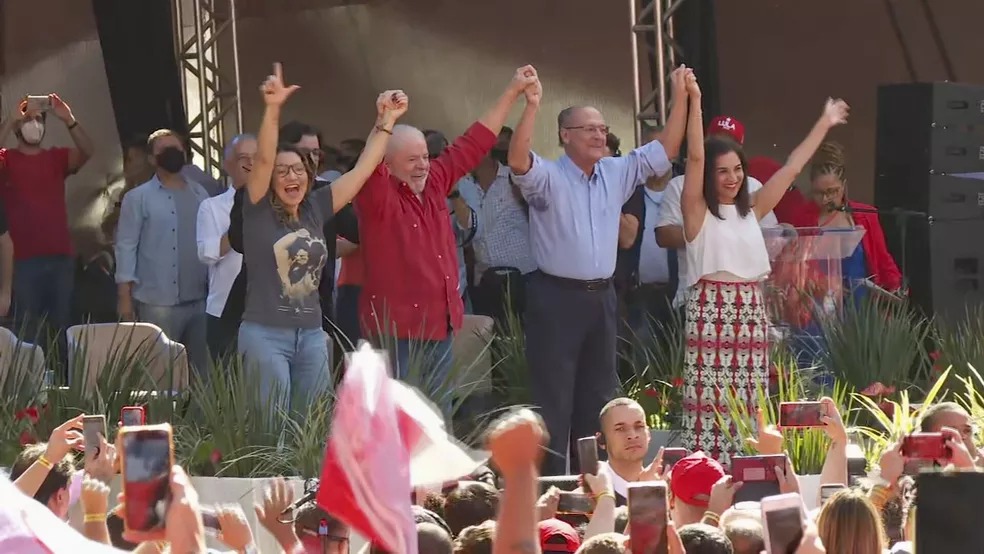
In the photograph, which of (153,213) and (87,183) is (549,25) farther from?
(153,213)

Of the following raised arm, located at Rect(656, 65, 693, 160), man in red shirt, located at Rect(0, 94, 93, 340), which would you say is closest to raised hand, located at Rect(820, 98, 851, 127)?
raised arm, located at Rect(656, 65, 693, 160)

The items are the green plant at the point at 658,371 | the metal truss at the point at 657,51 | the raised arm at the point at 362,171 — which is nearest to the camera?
the raised arm at the point at 362,171

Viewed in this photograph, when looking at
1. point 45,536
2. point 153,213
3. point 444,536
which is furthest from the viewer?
point 153,213

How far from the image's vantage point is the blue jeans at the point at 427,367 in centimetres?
674

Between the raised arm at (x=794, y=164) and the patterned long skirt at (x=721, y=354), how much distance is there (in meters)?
0.49

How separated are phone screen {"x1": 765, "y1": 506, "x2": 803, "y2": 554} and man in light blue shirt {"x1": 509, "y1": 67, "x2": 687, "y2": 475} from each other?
4.44m

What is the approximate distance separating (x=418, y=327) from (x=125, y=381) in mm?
1149

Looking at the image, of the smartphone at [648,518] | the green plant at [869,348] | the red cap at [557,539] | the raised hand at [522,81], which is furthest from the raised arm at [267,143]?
the smartphone at [648,518]

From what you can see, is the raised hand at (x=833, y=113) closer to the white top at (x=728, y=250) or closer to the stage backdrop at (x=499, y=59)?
the white top at (x=728, y=250)

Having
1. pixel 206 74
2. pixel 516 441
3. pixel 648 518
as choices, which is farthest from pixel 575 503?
pixel 206 74

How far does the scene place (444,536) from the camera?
147 inches

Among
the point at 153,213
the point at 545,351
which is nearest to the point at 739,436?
the point at 545,351

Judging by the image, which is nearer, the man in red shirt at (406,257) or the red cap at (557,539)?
the red cap at (557,539)

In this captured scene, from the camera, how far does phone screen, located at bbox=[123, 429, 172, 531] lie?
110 inches
